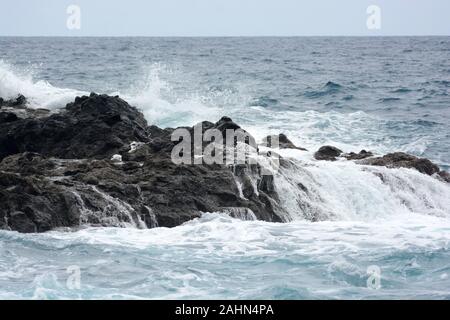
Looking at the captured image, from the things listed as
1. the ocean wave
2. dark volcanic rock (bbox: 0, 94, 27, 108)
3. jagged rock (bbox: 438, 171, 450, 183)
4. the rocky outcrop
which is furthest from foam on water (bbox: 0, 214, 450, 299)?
the ocean wave

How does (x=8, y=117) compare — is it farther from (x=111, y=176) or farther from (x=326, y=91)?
(x=326, y=91)

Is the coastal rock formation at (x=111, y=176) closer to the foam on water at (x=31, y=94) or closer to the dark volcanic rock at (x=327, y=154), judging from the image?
the dark volcanic rock at (x=327, y=154)

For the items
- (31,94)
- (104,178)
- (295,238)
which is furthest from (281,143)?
(31,94)

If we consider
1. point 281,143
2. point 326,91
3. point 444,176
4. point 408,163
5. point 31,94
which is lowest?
point 444,176

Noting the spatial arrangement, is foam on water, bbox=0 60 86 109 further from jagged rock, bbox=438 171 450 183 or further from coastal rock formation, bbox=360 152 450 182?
jagged rock, bbox=438 171 450 183

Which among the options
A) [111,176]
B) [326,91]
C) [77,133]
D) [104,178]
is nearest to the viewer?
[104,178]

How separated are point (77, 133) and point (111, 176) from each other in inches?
97.0

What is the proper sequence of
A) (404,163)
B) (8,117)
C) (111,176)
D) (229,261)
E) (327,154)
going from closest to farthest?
1. (229,261)
2. (111,176)
3. (8,117)
4. (404,163)
5. (327,154)

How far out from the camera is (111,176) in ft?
40.5

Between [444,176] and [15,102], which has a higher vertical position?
[15,102]

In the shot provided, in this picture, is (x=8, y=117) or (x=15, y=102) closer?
(x=8, y=117)

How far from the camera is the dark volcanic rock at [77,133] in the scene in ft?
46.4

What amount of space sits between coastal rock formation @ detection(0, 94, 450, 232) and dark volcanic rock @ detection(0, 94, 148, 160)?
19 millimetres
